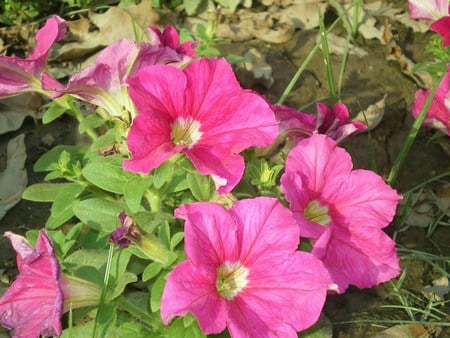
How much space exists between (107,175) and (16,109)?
1.23 metres

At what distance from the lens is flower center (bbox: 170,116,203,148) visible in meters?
1.90

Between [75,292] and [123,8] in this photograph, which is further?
[123,8]

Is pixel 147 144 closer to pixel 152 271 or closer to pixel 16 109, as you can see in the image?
pixel 152 271

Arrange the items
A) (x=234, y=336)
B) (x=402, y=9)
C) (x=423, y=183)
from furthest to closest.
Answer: (x=402, y=9) → (x=423, y=183) → (x=234, y=336)

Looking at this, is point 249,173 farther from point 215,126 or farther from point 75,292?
point 75,292

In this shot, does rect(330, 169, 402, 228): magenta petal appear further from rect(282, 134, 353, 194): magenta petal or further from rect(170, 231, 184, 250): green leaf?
rect(170, 231, 184, 250): green leaf

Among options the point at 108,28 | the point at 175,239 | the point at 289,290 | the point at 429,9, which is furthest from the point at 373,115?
the point at 289,290

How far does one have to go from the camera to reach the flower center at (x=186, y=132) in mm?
1899

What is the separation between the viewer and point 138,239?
1789 millimetres

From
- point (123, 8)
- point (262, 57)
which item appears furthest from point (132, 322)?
point (123, 8)

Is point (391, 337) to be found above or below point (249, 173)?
below

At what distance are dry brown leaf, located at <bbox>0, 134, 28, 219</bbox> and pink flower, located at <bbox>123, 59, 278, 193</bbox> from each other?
1.23 metres

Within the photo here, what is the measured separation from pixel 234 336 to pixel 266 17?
230 cm

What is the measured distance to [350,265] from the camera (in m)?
2.00
